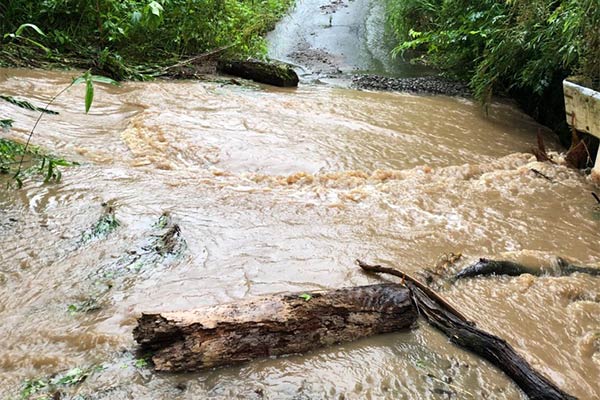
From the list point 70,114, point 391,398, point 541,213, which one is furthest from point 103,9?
point 391,398

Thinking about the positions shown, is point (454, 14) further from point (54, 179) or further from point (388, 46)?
point (54, 179)

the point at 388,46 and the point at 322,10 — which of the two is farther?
the point at 322,10

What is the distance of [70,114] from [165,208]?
2.45 meters

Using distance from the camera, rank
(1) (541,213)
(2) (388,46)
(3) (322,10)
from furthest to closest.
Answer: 1. (3) (322,10)
2. (2) (388,46)
3. (1) (541,213)

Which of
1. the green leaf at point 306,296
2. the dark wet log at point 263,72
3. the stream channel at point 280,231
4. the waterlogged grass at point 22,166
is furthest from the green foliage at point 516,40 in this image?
the waterlogged grass at point 22,166

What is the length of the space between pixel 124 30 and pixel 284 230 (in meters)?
5.57

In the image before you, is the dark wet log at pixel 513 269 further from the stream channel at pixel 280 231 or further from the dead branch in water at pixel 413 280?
the dead branch in water at pixel 413 280

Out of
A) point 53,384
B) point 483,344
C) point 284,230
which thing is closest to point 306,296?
point 483,344

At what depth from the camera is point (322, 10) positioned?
14.1 m

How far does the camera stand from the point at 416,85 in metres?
8.70

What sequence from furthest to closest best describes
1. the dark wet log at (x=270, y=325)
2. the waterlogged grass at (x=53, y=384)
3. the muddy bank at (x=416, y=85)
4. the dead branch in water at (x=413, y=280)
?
the muddy bank at (x=416, y=85) < the dead branch in water at (x=413, y=280) < the dark wet log at (x=270, y=325) < the waterlogged grass at (x=53, y=384)

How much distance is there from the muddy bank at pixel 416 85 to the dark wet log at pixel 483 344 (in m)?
6.34

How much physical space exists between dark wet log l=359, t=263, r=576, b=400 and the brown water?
0.22 feet

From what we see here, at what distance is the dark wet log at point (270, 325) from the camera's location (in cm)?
201
